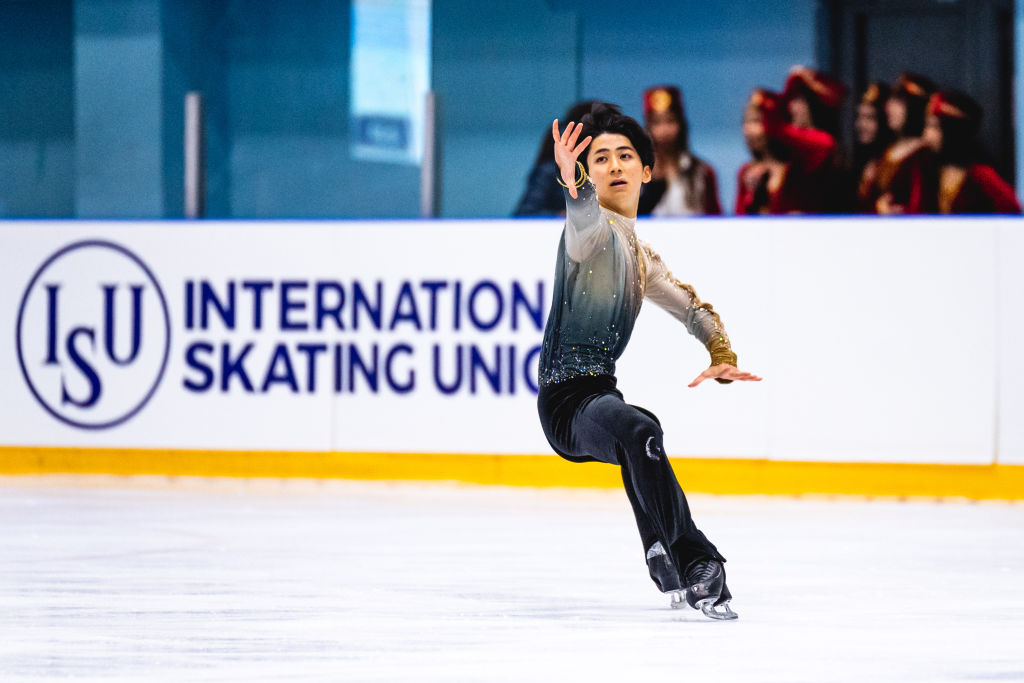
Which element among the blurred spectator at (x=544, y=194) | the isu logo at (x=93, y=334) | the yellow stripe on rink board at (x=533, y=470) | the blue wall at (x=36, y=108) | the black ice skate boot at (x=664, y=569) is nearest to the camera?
the black ice skate boot at (x=664, y=569)

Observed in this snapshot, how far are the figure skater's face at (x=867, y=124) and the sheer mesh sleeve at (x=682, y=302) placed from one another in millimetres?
3608

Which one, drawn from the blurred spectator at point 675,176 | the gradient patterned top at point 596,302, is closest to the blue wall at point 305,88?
the blurred spectator at point 675,176

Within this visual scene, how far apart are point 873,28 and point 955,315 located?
2.96 metres

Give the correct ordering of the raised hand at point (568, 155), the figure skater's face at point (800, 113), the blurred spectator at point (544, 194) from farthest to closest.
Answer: the figure skater's face at point (800, 113)
the blurred spectator at point (544, 194)
the raised hand at point (568, 155)

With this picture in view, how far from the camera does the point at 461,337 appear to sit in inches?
246

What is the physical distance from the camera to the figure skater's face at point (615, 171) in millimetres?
3359

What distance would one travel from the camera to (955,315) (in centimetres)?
589

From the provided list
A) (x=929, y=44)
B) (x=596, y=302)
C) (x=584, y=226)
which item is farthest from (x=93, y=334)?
(x=929, y=44)

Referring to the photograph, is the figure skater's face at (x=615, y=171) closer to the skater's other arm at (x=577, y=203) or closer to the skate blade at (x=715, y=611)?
the skater's other arm at (x=577, y=203)

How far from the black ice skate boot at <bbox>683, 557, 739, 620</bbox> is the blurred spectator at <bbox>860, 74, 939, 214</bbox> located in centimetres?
378

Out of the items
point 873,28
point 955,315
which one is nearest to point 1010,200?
point 955,315

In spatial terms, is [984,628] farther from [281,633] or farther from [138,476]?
[138,476]

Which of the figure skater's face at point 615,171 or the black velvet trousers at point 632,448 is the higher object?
the figure skater's face at point 615,171

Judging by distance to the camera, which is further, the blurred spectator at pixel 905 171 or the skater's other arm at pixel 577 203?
the blurred spectator at pixel 905 171
